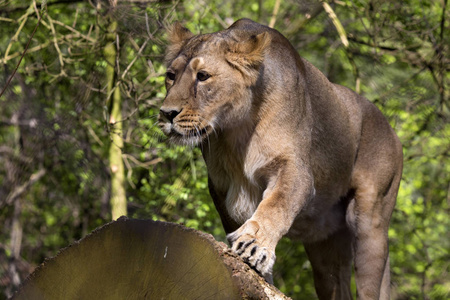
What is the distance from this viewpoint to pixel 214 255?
252 centimetres

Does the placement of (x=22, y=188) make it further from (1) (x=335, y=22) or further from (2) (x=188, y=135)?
(2) (x=188, y=135)

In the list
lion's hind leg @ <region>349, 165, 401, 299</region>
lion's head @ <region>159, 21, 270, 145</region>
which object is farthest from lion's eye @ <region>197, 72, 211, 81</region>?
lion's hind leg @ <region>349, 165, 401, 299</region>

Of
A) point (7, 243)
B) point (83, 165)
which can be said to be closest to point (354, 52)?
point (83, 165)

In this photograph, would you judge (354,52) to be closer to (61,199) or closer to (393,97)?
(393,97)

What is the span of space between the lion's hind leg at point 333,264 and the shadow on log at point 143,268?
2476 millimetres

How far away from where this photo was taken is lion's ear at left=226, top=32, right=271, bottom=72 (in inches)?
149

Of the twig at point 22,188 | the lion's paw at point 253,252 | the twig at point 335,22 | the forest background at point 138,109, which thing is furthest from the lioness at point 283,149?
the twig at point 22,188

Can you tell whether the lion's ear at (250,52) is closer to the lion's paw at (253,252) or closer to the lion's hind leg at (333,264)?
the lion's paw at (253,252)

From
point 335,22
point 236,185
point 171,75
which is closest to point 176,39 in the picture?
point 171,75

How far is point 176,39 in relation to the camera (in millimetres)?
4289

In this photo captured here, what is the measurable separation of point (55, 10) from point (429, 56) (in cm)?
437

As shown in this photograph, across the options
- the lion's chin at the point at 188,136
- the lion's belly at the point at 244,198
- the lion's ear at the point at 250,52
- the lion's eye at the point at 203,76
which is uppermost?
the lion's ear at the point at 250,52

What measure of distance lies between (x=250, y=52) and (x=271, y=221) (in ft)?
3.45

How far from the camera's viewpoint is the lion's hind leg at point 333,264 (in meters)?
5.06
